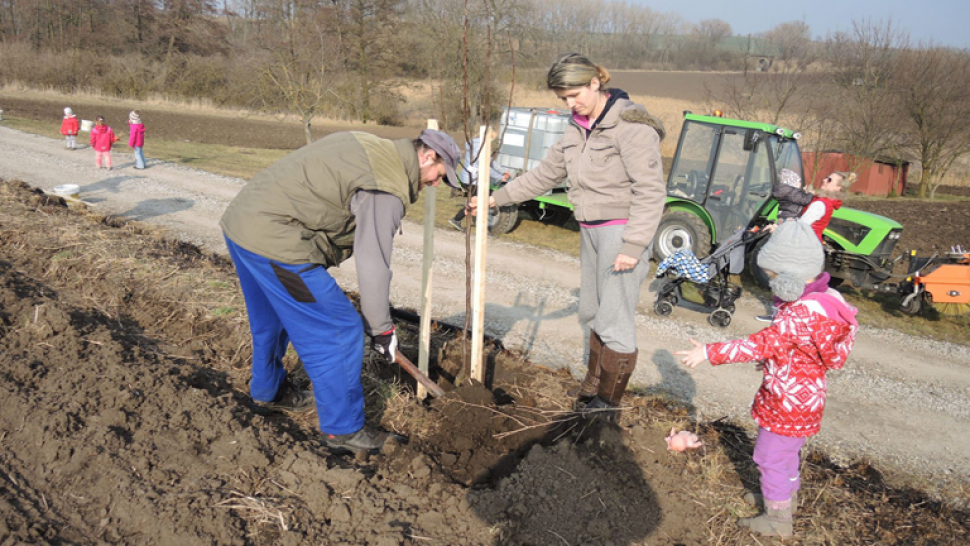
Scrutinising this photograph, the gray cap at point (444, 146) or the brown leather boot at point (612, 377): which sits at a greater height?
the gray cap at point (444, 146)

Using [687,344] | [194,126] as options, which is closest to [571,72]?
[687,344]

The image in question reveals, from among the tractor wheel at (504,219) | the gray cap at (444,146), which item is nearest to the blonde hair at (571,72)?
the gray cap at (444,146)

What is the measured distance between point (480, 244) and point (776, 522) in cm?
201

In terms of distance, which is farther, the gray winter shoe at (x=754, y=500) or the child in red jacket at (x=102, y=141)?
the child in red jacket at (x=102, y=141)

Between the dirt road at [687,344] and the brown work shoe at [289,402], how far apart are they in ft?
6.46

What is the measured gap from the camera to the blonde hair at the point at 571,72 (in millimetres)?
3041

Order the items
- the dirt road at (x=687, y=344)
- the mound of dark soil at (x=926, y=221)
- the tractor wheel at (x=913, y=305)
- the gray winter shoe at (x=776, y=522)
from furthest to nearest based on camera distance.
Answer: the mound of dark soil at (x=926, y=221), the tractor wheel at (x=913, y=305), the dirt road at (x=687, y=344), the gray winter shoe at (x=776, y=522)

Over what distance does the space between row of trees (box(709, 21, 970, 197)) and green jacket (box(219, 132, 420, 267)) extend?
1522 cm

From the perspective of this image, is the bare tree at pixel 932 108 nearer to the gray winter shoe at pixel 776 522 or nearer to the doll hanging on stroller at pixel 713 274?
the doll hanging on stroller at pixel 713 274

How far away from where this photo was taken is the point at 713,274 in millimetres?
6199

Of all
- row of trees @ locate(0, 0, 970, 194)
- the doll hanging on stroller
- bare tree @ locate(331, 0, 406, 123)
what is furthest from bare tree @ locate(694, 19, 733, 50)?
the doll hanging on stroller

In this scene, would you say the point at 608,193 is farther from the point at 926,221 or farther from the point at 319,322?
the point at 926,221

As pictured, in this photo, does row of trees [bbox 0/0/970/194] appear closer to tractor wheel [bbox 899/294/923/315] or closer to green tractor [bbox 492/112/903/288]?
green tractor [bbox 492/112/903/288]

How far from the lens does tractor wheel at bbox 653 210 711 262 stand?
7934 millimetres
